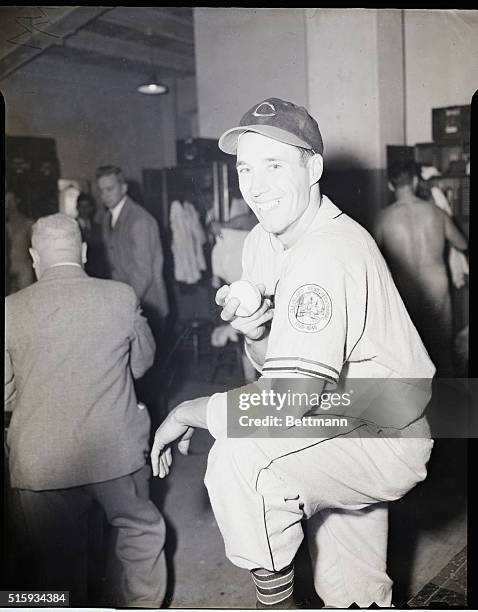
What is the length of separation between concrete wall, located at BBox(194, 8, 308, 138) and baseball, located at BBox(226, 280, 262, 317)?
71cm

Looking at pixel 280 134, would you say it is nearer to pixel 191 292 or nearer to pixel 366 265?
pixel 366 265

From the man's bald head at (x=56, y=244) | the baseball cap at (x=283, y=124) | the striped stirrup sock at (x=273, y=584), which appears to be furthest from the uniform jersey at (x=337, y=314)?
the man's bald head at (x=56, y=244)

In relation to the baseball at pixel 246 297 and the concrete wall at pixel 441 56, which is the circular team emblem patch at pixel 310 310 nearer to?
the baseball at pixel 246 297

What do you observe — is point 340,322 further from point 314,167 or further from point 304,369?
point 314,167

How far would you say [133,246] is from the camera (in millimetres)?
1563

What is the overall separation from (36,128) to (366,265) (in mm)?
904

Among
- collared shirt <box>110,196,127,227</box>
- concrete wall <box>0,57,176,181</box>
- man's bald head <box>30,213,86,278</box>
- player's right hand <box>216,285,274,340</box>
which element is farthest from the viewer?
collared shirt <box>110,196,127,227</box>

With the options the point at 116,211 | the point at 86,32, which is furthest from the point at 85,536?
the point at 86,32

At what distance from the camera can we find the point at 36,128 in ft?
4.74

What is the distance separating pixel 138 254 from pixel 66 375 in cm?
39

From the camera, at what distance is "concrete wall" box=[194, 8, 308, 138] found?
1471mm

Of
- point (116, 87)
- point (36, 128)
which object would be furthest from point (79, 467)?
point (116, 87)

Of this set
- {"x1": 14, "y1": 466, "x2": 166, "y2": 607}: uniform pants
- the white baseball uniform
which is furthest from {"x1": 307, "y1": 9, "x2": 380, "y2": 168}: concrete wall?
{"x1": 14, "y1": 466, "x2": 166, "y2": 607}: uniform pants

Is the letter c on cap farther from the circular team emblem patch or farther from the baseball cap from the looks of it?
the circular team emblem patch
